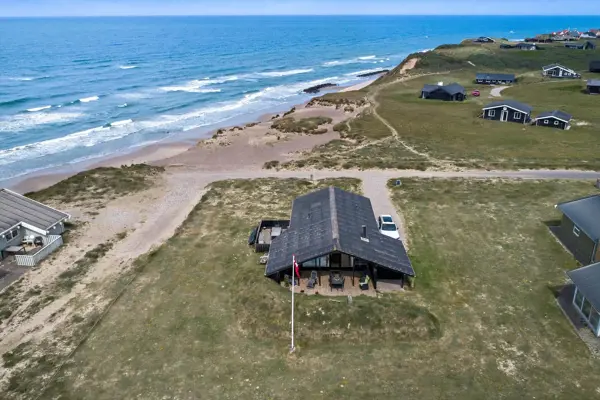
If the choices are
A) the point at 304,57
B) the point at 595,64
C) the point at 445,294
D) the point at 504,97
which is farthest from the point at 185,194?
the point at 304,57

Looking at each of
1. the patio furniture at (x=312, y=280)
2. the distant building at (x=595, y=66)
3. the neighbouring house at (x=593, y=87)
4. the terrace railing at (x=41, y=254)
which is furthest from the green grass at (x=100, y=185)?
the distant building at (x=595, y=66)

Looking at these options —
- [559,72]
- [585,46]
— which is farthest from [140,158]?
[585,46]

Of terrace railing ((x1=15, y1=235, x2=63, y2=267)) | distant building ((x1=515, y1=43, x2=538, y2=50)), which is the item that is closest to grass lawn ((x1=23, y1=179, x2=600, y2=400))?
terrace railing ((x1=15, y1=235, x2=63, y2=267))

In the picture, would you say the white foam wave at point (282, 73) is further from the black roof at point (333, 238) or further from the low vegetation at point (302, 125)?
the black roof at point (333, 238)

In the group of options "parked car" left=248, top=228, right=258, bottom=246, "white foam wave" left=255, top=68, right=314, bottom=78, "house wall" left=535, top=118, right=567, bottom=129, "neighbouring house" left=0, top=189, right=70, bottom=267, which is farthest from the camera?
"white foam wave" left=255, top=68, right=314, bottom=78

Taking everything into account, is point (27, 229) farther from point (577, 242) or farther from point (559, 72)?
point (559, 72)

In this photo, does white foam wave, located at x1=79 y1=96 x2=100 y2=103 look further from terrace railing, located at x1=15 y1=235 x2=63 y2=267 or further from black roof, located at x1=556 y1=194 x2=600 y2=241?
black roof, located at x1=556 y1=194 x2=600 y2=241
